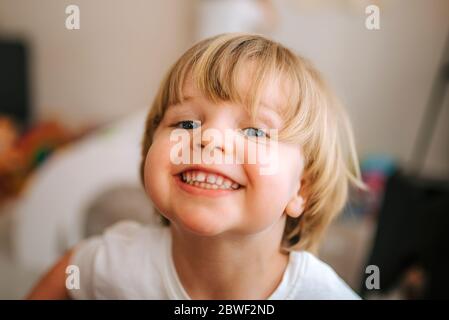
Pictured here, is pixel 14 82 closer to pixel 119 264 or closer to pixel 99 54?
pixel 99 54

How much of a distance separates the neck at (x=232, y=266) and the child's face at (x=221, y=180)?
0.25 feet

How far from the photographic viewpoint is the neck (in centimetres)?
56

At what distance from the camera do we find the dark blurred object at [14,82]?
263 cm

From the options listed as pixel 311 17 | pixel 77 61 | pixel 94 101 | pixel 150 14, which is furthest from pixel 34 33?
pixel 311 17

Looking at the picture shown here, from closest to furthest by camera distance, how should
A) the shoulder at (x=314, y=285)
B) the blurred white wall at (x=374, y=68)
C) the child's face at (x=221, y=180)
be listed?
the child's face at (x=221, y=180), the shoulder at (x=314, y=285), the blurred white wall at (x=374, y=68)

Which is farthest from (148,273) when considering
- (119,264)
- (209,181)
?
(209,181)

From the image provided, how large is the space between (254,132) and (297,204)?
0.40 ft

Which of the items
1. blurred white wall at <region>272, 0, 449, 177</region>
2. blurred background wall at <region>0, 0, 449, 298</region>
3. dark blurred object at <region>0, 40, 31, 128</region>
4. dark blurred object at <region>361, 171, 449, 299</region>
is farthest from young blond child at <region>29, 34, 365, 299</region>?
dark blurred object at <region>0, 40, 31, 128</region>

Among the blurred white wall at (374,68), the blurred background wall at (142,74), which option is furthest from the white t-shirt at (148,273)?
the blurred white wall at (374,68)

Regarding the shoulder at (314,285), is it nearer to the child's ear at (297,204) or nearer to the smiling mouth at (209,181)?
the child's ear at (297,204)

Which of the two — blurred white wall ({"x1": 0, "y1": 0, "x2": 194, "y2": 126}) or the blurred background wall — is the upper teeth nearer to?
the blurred background wall

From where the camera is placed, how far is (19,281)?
95 centimetres

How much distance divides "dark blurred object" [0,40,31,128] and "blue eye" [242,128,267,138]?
233 centimetres

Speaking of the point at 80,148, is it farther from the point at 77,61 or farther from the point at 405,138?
the point at 405,138
